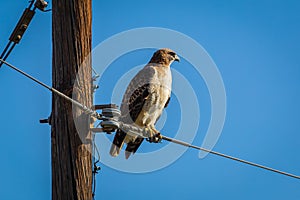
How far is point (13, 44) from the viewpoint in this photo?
18.4 feet

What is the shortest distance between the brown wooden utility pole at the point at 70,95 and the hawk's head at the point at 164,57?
341cm

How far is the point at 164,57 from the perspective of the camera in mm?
8344

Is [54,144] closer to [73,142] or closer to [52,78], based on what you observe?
[73,142]

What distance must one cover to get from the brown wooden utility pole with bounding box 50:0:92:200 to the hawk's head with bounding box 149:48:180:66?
3409mm

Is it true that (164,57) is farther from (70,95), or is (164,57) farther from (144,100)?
(70,95)

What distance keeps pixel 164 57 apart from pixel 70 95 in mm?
3858

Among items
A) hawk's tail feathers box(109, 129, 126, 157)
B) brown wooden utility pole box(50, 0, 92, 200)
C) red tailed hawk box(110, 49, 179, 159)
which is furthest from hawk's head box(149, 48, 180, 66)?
brown wooden utility pole box(50, 0, 92, 200)

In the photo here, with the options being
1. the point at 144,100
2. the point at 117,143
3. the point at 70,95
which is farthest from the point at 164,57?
the point at 70,95

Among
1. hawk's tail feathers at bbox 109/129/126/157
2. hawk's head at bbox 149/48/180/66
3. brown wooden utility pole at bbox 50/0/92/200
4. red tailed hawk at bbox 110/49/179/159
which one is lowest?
brown wooden utility pole at bbox 50/0/92/200

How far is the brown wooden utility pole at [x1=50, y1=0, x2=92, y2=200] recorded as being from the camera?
4.45 metres

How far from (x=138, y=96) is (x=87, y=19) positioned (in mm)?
2770

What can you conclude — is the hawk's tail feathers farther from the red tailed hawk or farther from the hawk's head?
the hawk's head

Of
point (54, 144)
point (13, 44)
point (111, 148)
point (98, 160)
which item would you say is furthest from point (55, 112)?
point (111, 148)

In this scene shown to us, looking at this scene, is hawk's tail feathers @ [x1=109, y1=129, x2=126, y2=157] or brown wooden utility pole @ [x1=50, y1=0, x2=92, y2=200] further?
hawk's tail feathers @ [x1=109, y1=129, x2=126, y2=157]
